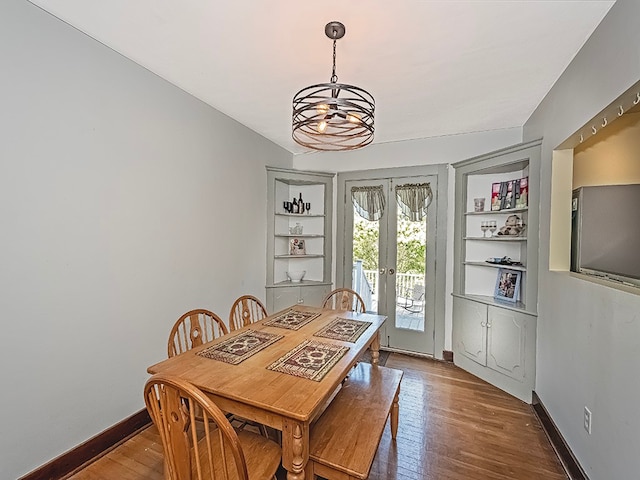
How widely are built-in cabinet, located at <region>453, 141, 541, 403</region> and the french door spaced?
0.33 metres

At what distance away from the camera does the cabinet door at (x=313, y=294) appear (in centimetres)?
402

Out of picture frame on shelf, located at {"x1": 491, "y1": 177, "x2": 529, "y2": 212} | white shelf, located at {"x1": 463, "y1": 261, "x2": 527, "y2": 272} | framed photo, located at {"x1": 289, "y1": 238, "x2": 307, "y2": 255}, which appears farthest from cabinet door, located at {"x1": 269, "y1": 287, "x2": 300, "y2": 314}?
picture frame on shelf, located at {"x1": 491, "y1": 177, "x2": 529, "y2": 212}

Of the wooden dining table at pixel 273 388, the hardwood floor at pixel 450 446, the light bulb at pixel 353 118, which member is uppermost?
the light bulb at pixel 353 118

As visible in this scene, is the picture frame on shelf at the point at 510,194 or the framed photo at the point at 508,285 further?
the framed photo at the point at 508,285

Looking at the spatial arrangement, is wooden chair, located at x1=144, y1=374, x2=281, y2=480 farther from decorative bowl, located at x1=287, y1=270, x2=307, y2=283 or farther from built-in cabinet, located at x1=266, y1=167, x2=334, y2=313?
decorative bowl, located at x1=287, y1=270, x2=307, y2=283

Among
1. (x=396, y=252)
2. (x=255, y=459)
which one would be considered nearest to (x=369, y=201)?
(x=396, y=252)

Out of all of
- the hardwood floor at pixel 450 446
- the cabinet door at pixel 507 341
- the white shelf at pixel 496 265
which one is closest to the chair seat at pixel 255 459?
the hardwood floor at pixel 450 446

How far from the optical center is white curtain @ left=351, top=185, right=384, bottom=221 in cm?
395

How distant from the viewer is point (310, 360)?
1.63 m

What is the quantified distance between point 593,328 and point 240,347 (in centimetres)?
206

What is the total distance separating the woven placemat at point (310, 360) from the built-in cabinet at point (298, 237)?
2066mm

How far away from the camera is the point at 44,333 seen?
5.70ft

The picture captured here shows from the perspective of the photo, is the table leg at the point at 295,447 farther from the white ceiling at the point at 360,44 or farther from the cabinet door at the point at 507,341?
the cabinet door at the point at 507,341

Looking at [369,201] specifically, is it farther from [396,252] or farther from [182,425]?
[182,425]
